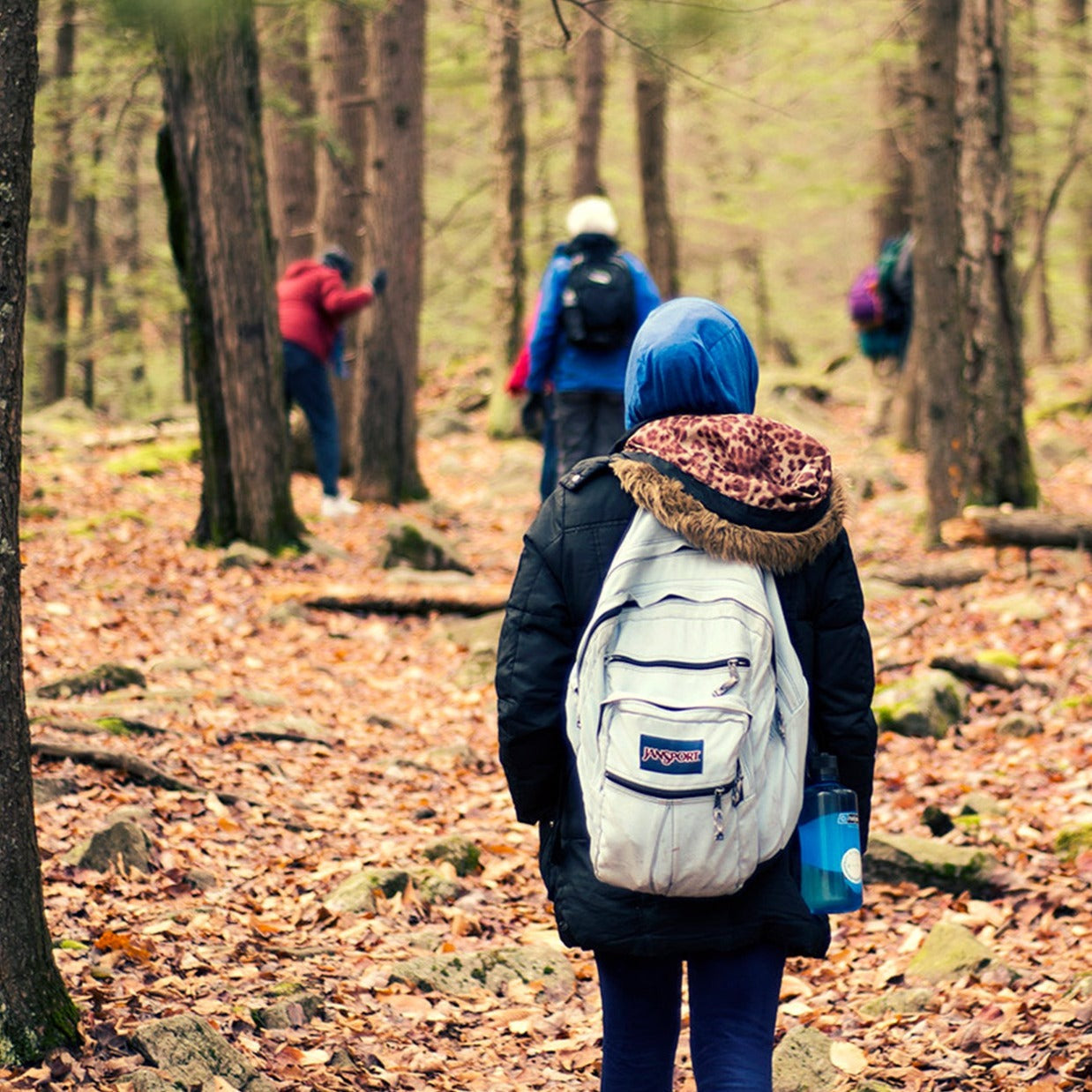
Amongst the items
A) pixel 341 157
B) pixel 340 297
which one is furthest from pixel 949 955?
pixel 341 157

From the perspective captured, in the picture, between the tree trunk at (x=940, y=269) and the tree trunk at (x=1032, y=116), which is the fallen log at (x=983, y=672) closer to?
the tree trunk at (x=940, y=269)

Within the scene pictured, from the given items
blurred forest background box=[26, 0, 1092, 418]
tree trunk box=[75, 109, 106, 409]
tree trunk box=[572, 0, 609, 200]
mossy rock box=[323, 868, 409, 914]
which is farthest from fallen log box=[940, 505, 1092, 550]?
tree trunk box=[75, 109, 106, 409]

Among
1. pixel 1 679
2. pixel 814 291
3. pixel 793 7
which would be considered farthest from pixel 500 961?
pixel 814 291

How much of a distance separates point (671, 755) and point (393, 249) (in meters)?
10.2

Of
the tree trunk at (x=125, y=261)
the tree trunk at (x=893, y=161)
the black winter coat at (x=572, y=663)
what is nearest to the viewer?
the black winter coat at (x=572, y=663)

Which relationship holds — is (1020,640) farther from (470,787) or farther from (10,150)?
(10,150)

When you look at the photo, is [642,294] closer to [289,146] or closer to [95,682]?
[95,682]

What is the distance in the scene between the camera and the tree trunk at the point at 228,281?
9.01m

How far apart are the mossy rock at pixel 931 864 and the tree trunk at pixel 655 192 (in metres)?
12.4

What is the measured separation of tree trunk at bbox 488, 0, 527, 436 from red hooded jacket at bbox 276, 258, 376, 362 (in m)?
5.55

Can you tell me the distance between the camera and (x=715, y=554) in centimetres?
236

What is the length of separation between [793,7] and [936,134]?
25.4ft

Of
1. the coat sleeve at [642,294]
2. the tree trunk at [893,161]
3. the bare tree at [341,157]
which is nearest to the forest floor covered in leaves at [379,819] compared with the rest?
the coat sleeve at [642,294]

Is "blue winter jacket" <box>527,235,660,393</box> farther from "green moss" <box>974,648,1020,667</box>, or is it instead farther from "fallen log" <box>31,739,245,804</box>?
"fallen log" <box>31,739,245,804</box>
